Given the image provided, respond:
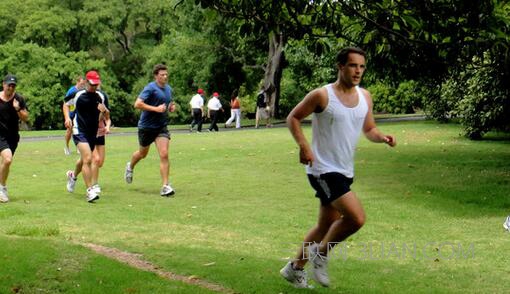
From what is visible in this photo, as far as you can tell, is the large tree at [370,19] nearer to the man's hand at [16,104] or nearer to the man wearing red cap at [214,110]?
the man's hand at [16,104]

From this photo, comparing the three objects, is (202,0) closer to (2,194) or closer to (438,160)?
(2,194)

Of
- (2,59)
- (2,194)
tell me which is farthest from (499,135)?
(2,59)

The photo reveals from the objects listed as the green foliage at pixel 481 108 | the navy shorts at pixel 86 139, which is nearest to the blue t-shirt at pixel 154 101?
the navy shorts at pixel 86 139

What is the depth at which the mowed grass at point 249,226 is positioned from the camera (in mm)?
6934

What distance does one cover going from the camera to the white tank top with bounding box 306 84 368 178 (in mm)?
6246

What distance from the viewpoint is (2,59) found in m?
53.3

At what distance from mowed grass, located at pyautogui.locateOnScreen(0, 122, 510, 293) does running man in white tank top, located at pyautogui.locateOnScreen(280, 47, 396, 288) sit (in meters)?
0.74

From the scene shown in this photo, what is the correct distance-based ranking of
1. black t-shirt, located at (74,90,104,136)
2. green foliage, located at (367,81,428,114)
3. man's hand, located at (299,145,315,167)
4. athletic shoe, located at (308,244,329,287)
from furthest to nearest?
green foliage, located at (367,81,428,114) → black t-shirt, located at (74,90,104,136) → athletic shoe, located at (308,244,329,287) → man's hand, located at (299,145,315,167)

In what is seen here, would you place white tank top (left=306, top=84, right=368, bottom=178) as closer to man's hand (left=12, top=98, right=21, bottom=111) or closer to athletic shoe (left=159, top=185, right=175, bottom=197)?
athletic shoe (left=159, top=185, right=175, bottom=197)

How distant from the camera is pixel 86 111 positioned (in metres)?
12.3

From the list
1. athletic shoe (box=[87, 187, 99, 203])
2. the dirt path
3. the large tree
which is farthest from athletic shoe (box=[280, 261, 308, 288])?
athletic shoe (box=[87, 187, 99, 203])

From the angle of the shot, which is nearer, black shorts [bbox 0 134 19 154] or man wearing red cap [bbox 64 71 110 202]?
black shorts [bbox 0 134 19 154]

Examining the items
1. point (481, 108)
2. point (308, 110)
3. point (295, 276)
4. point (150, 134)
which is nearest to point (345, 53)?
point (308, 110)

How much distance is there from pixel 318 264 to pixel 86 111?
22.4 feet
